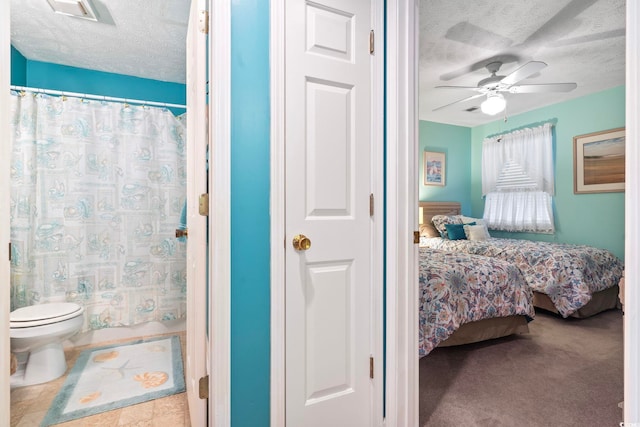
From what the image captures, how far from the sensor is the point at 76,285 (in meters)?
2.58

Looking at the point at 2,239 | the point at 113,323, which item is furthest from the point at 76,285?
the point at 2,239

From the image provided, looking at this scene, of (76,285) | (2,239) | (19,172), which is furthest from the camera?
(76,285)

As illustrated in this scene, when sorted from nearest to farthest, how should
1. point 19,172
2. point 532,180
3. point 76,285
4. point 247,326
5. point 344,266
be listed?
point 247,326
point 344,266
point 19,172
point 76,285
point 532,180

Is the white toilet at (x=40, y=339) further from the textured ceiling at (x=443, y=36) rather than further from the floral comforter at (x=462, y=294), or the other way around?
the floral comforter at (x=462, y=294)

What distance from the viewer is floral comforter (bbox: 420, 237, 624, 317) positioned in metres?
3.06

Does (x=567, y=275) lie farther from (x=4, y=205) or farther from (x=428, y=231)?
(x=4, y=205)

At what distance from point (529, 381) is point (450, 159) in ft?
14.1

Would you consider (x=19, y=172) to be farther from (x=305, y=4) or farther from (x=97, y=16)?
(x=305, y=4)

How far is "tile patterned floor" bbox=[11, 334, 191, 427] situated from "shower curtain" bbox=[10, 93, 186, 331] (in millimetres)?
797

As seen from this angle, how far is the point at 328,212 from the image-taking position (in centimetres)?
137

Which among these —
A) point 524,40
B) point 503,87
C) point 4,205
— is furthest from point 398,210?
point 503,87

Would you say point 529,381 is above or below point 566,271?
below

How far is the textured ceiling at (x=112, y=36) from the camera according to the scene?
204 centimetres

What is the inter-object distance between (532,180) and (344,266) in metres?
4.77
